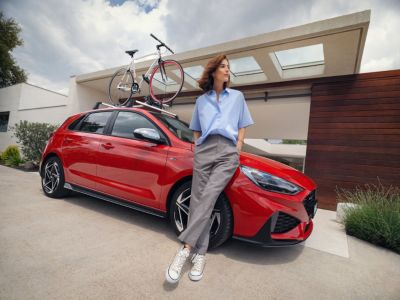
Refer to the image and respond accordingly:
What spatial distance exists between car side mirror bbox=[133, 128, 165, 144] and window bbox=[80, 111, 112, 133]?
2.90ft

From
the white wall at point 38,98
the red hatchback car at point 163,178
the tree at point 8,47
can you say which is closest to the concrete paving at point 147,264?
the red hatchback car at point 163,178

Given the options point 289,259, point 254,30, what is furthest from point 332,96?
point 289,259

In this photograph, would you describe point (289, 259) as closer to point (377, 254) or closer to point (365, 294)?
point (365, 294)

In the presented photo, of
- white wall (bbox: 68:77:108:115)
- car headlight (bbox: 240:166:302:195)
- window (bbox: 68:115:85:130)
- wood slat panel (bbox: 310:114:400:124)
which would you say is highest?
white wall (bbox: 68:77:108:115)

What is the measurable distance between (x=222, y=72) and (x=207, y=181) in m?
0.96

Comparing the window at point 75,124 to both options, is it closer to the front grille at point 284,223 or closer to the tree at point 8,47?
the front grille at point 284,223

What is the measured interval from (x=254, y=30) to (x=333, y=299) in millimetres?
4907

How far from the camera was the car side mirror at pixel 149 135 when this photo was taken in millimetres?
2227

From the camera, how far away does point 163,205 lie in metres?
2.18

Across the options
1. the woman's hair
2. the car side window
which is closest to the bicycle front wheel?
the car side window

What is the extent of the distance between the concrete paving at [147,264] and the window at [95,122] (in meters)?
1.09

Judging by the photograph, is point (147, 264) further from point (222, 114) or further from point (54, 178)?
point (54, 178)

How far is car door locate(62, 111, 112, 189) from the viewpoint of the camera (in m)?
2.76

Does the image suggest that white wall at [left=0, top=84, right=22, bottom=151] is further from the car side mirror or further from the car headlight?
the car headlight
